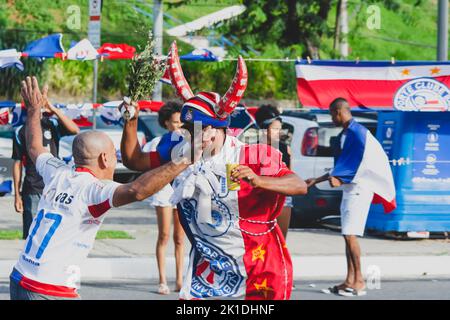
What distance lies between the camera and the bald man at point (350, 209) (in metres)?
10.4

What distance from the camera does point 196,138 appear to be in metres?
5.46

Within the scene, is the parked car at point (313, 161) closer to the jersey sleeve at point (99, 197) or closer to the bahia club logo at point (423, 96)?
the bahia club logo at point (423, 96)

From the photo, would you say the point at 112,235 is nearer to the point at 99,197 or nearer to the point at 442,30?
the point at 442,30

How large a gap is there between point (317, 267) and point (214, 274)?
614cm

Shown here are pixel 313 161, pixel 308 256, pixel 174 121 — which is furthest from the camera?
pixel 313 161

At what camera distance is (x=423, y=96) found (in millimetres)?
13672

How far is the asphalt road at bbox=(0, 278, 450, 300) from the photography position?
1020cm

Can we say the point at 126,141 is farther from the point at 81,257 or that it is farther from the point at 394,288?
the point at 394,288

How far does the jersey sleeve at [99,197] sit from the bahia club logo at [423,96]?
27.6 ft

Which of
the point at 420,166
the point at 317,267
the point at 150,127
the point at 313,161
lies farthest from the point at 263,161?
the point at 150,127

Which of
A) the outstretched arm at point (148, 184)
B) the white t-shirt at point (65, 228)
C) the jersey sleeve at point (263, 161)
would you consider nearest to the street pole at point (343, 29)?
the jersey sleeve at point (263, 161)
